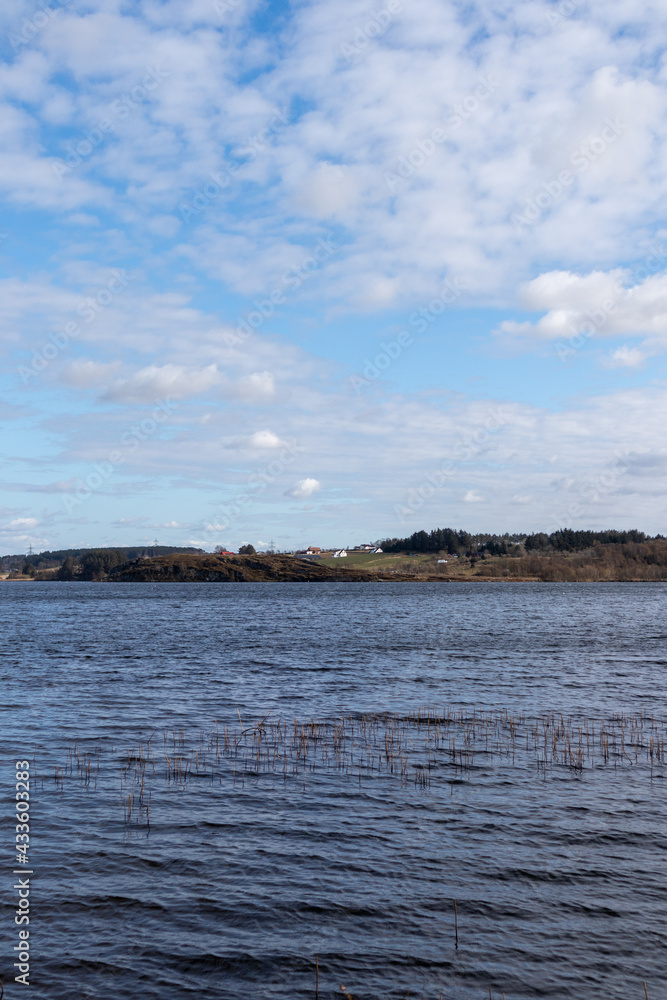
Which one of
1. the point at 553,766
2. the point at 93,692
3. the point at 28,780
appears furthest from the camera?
the point at 93,692

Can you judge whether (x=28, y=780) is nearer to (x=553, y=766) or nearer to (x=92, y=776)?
(x=92, y=776)

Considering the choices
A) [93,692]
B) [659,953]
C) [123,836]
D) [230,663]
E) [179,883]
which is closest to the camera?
[659,953]

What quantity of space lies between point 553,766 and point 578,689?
17795mm

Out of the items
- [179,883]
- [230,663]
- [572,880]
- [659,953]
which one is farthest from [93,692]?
[659,953]

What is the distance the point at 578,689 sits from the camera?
4009cm

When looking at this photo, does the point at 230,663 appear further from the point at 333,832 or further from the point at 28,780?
the point at 333,832

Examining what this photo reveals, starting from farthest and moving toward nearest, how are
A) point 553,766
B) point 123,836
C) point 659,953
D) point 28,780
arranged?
point 553,766 → point 28,780 → point 123,836 → point 659,953

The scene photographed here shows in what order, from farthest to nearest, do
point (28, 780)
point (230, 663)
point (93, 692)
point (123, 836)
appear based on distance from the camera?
point (230, 663), point (93, 692), point (28, 780), point (123, 836)

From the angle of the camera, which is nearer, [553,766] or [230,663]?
[553,766]

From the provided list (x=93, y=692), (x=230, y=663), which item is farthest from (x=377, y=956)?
(x=230, y=663)

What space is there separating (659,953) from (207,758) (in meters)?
15.9

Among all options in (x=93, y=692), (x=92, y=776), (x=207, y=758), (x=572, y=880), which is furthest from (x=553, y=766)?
(x=93, y=692)

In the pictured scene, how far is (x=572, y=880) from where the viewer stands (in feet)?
48.9

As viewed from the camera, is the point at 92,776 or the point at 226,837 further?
the point at 92,776
